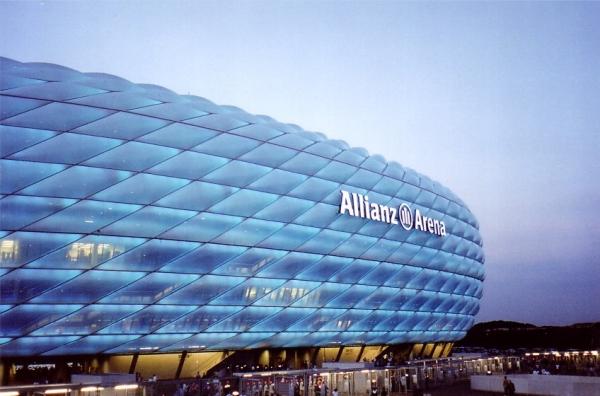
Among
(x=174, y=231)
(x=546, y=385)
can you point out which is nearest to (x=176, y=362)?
(x=174, y=231)

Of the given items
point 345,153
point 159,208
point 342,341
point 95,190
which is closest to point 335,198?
point 345,153

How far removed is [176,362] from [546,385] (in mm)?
20252

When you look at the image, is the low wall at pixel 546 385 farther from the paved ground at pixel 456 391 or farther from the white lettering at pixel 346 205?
the white lettering at pixel 346 205

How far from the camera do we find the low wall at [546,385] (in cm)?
2952

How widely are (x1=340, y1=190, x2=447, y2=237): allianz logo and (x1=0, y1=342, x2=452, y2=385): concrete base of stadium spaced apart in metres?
10.0

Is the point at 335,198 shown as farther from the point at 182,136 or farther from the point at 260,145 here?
the point at 182,136

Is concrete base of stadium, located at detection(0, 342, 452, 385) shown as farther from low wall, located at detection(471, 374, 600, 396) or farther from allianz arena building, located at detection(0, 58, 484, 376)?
low wall, located at detection(471, 374, 600, 396)

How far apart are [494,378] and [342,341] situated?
1243 cm

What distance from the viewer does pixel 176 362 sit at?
36.3 metres

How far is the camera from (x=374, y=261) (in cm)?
4534

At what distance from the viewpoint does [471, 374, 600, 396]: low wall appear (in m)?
29.5

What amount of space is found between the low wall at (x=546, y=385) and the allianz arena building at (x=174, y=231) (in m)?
11.3

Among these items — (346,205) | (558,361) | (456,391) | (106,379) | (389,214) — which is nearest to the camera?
(106,379)

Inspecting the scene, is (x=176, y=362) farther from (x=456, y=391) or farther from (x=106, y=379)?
(x=456, y=391)
